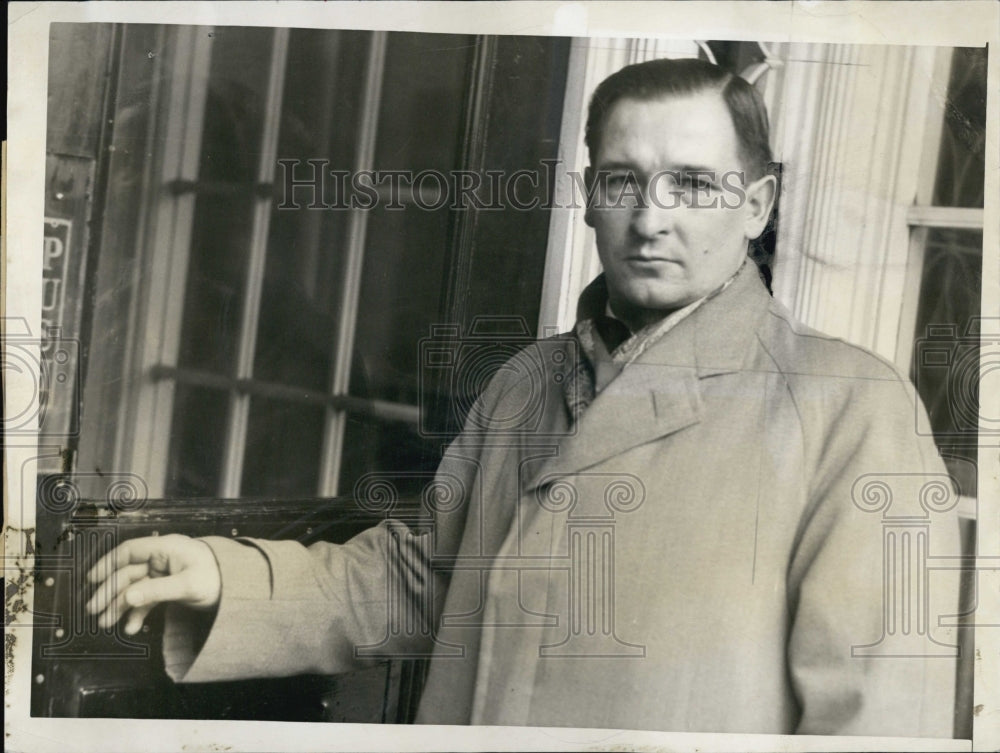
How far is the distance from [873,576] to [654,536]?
32 centimetres

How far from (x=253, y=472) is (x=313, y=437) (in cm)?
10

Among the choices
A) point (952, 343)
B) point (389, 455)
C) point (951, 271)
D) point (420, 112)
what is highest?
point (420, 112)

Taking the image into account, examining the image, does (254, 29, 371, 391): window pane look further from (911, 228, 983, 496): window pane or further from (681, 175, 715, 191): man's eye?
(911, 228, 983, 496): window pane

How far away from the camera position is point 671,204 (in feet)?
4.19

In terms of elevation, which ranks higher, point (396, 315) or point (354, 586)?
point (396, 315)

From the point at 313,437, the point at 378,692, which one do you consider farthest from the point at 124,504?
the point at 378,692

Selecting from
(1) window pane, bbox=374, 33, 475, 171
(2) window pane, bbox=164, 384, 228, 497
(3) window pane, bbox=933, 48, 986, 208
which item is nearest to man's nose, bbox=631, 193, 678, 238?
(1) window pane, bbox=374, 33, 475, 171

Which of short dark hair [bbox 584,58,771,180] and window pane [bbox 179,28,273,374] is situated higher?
short dark hair [bbox 584,58,771,180]

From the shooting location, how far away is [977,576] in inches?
51.8

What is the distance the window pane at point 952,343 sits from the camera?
4.28 feet

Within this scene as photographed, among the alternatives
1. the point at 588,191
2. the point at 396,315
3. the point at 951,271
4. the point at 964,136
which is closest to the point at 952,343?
the point at 951,271

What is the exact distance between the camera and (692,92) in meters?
1.29

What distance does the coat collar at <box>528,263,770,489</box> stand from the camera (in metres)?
1.27

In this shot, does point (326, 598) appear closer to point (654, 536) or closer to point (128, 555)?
point (128, 555)
